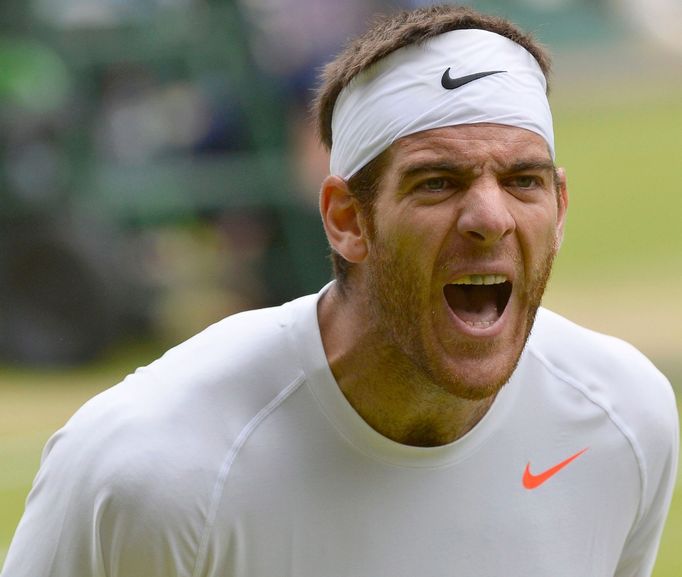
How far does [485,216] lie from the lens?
138 inches

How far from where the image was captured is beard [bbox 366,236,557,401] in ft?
11.8

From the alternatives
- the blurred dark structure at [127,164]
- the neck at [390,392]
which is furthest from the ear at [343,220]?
the blurred dark structure at [127,164]

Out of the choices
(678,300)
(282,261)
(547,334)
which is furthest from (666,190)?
(547,334)

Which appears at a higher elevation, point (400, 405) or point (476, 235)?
point (476, 235)

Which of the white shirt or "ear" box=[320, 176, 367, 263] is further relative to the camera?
"ear" box=[320, 176, 367, 263]

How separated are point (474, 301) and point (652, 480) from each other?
666 millimetres

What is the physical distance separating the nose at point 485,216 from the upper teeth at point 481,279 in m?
0.09

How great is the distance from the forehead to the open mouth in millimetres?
312

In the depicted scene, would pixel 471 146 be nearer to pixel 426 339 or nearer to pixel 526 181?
pixel 526 181

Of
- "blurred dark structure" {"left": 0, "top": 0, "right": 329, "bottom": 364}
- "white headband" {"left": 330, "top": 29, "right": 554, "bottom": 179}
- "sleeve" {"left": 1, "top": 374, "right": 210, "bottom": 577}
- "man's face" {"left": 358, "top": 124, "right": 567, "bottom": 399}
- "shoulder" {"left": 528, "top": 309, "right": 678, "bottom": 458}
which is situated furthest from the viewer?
"blurred dark structure" {"left": 0, "top": 0, "right": 329, "bottom": 364}

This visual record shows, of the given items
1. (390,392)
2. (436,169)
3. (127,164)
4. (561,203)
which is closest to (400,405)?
(390,392)

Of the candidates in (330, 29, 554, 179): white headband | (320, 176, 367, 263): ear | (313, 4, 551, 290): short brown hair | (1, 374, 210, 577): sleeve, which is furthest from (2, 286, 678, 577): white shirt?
(330, 29, 554, 179): white headband

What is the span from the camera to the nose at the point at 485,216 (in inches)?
137

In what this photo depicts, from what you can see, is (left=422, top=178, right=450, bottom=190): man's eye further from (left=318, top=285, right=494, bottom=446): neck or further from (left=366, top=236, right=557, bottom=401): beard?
(left=318, top=285, right=494, bottom=446): neck
